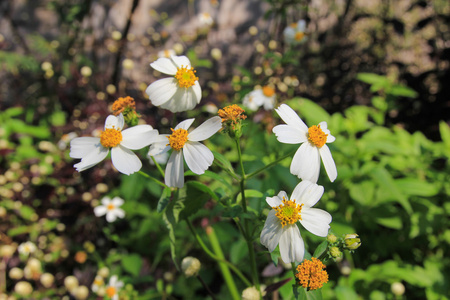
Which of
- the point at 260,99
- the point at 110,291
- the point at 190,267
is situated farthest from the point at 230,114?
the point at 110,291

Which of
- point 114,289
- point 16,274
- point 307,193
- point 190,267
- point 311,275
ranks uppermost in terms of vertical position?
point 307,193

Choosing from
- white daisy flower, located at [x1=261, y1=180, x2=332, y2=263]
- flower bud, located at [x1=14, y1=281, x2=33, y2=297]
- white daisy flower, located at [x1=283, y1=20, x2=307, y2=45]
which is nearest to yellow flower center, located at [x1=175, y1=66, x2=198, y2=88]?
white daisy flower, located at [x1=261, y1=180, x2=332, y2=263]

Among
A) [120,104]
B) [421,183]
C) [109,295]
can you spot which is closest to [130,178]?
[109,295]

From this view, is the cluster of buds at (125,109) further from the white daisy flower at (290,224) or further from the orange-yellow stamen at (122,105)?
the white daisy flower at (290,224)

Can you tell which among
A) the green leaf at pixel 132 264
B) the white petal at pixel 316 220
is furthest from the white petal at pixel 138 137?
the green leaf at pixel 132 264

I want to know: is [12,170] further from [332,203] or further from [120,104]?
[332,203]

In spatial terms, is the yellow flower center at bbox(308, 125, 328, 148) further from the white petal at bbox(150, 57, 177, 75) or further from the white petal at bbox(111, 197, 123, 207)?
the white petal at bbox(111, 197, 123, 207)

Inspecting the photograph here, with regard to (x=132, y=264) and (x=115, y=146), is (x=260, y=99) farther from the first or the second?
(x=132, y=264)
